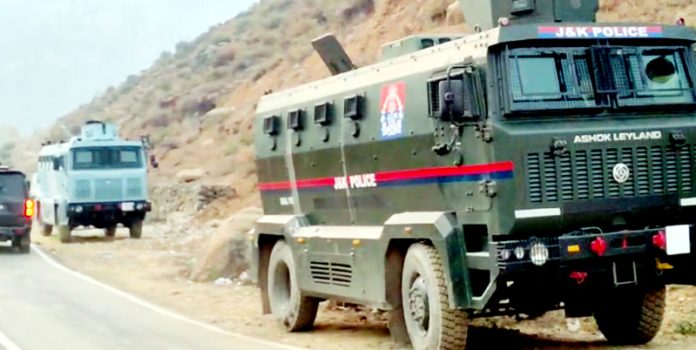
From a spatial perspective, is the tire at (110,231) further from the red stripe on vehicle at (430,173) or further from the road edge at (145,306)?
the red stripe on vehicle at (430,173)

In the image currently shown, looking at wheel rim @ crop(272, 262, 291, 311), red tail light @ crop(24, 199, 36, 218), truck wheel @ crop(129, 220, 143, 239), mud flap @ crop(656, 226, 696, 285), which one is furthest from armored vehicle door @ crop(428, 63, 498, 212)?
truck wheel @ crop(129, 220, 143, 239)

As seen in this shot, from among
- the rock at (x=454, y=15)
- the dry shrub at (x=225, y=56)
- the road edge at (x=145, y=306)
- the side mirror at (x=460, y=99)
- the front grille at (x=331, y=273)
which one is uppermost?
the dry shrub at (x=225, y=56)

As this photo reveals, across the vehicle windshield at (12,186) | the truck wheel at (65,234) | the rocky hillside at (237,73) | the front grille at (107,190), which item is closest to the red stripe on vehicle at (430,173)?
the rocky hillside at (237,73)

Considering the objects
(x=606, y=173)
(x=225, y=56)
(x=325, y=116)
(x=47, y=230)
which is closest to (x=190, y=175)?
(x=47, y=230)

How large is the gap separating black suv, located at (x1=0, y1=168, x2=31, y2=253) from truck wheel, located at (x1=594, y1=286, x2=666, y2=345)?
19576 mm

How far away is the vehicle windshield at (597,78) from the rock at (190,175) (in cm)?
3180

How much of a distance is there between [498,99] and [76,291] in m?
11.4

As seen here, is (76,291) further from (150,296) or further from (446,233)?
(446,233)

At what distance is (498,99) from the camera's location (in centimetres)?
1092

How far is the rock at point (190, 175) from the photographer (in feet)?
140

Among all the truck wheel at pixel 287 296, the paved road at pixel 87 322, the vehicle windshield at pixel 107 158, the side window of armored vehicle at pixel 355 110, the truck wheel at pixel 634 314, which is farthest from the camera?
the vehicle windshield at pixel 107 158

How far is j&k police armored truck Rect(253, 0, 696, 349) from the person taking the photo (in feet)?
35.8

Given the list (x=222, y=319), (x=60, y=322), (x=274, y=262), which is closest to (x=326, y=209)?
(x=274, y=262)

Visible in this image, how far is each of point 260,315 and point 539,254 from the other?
7090 millimetres
